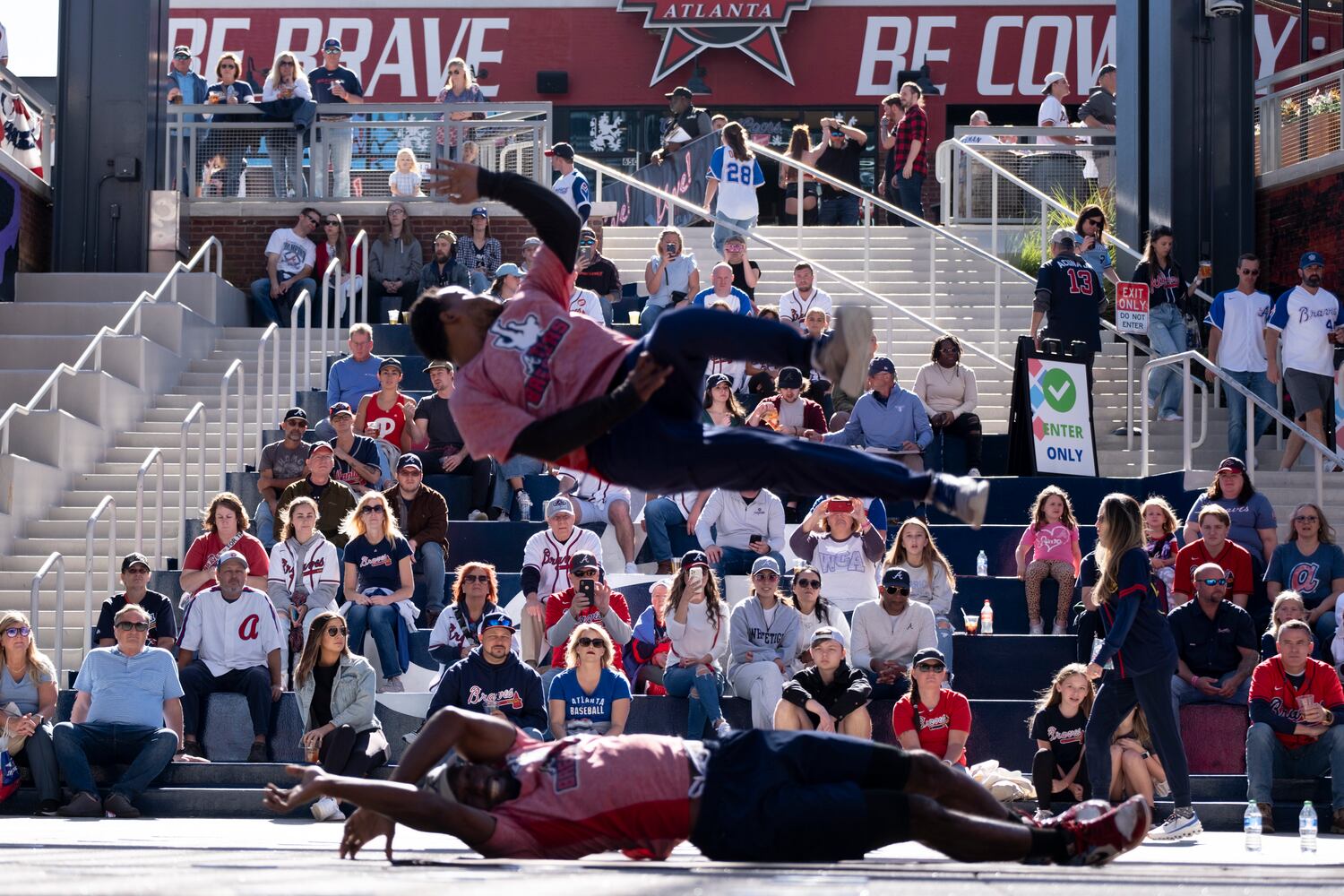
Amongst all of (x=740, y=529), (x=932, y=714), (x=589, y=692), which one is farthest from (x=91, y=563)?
(x=932, y=714)

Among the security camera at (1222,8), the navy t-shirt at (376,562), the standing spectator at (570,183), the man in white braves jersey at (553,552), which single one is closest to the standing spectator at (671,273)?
the standing spectator at (570,183)

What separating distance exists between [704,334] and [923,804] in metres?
1.82

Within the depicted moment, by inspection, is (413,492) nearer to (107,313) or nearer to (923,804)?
(107,313)

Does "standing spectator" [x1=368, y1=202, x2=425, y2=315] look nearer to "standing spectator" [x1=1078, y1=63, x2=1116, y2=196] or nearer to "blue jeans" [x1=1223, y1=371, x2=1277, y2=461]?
"blue jeans" [x1=1223, y1=371, x2=1277, y2=461]

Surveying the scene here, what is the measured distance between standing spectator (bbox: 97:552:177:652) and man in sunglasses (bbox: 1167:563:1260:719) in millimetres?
6327

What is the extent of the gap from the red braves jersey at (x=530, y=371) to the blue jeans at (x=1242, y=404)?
10228 millimetres

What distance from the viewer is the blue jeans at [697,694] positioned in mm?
11727

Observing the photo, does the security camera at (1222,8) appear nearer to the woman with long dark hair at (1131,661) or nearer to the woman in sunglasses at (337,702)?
the woman with long dark hair at (1131,661)

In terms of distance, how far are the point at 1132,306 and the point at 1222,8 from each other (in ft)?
11.9

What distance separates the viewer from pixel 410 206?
19766mm

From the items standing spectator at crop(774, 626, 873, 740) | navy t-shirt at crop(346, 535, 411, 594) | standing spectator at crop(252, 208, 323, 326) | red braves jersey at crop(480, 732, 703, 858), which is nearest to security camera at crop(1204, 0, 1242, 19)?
standing spectator at crop(252, 208, 323, 326)

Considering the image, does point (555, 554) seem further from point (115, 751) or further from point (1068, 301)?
point (1068, 301)

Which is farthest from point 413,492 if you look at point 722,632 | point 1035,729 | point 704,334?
point 704,334

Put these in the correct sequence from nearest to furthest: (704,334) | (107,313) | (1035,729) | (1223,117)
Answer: (704,334) < (1035,729) < (107,313) < (1223,117)
